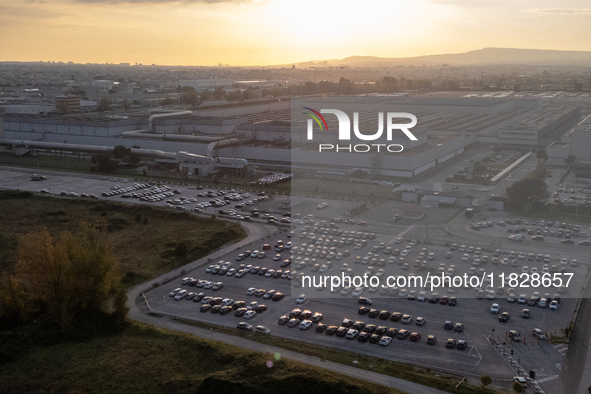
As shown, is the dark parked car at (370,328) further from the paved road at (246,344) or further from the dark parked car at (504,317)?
the dark parked car at (504,317)

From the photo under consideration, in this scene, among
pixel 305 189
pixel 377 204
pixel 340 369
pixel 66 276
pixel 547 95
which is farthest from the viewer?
pixel 547 95

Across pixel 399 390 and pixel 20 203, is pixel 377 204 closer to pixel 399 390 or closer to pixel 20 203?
pixel 399 390

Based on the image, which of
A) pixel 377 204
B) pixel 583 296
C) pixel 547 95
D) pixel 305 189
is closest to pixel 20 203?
pixel 305 189

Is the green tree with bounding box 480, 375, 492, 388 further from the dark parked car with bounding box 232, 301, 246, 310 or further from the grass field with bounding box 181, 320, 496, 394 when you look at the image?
the dark parked car with bounding box 232, 301, 246, 310

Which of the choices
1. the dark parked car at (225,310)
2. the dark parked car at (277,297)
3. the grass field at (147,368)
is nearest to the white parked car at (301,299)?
the dark parked car at (277,297)

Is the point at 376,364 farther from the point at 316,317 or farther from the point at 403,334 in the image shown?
the point at 316,317

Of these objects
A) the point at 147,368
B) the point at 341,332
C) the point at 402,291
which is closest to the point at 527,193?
the point at 402,291
